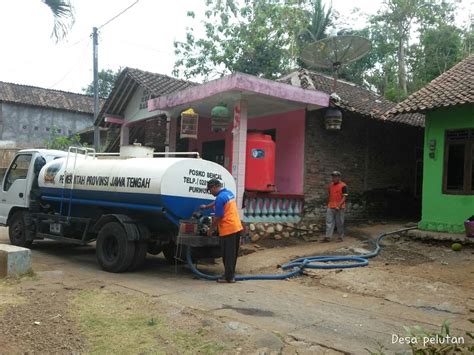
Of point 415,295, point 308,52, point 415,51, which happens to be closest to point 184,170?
point 415,295

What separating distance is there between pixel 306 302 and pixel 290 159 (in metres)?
6.01

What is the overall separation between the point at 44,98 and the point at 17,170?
78.9ft

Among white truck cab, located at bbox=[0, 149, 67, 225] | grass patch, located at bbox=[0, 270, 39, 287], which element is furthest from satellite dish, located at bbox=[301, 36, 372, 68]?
grass patch, located at bbox=[0, 270, 39, 287]

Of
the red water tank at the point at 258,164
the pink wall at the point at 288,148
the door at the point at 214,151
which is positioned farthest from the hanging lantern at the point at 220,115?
the door at the point at 214,151

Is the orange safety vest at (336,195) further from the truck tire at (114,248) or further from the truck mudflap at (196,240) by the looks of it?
the truck tire at (114,248)

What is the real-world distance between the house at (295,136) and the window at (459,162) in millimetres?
2129

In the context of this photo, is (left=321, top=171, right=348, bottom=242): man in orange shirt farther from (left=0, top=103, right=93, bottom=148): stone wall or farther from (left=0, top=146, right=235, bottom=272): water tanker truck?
(left=0, top=103, right=93, bottom=148): stone wall

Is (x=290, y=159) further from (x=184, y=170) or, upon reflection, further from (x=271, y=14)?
(x=271, y=14)

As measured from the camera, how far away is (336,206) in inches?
421

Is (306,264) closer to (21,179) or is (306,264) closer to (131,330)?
(131,330)

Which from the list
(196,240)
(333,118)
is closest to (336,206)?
(333,118)

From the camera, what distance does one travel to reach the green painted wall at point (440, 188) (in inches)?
396

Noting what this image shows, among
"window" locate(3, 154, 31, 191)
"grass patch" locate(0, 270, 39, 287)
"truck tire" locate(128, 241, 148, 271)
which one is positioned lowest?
"grass patch" locate(0, 270, 39, 287)

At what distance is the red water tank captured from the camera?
34.0 ft
